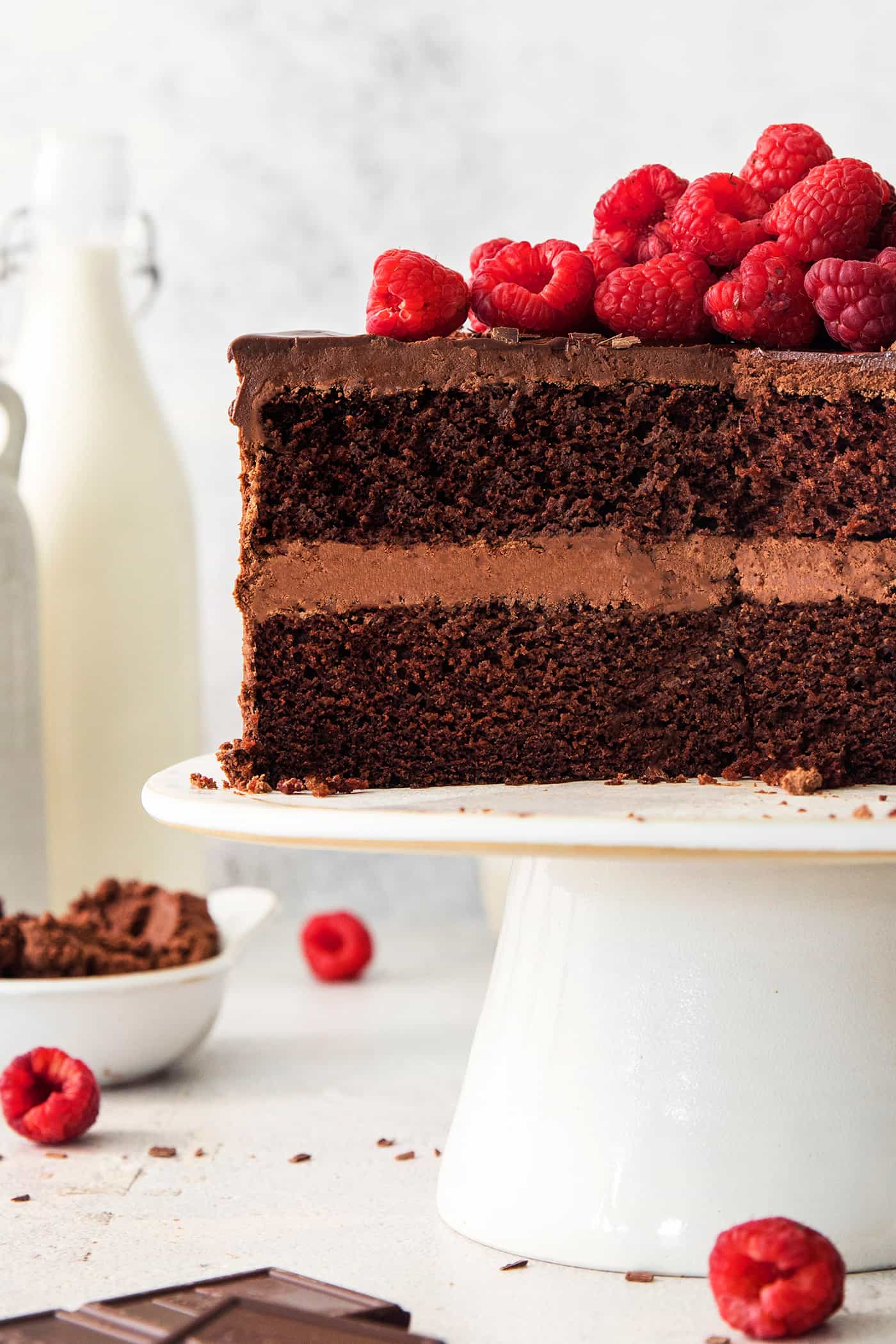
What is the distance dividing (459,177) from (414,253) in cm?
154

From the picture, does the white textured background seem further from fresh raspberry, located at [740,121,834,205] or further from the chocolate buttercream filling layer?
the chocolate buttercream filling layer

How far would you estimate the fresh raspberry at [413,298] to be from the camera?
152 cm

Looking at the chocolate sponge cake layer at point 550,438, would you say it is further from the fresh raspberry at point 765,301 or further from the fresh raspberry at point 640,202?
the fresh raspberry at point 640,202


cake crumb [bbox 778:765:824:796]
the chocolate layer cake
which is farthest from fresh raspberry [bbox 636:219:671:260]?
cake crumb [bbox 778:765:824:796]

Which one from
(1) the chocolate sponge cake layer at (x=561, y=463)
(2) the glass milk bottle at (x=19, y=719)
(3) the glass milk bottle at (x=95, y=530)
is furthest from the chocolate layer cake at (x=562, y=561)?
(3) the glass milk bottle at (x=95, y=530)

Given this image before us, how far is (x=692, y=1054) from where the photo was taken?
4.55ft

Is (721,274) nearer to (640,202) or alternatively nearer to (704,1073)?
(640,202)

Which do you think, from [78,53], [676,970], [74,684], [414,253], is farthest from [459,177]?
[676,970]

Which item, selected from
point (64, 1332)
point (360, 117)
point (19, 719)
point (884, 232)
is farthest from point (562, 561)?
point (360, 117)

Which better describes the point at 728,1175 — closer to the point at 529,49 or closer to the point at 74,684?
the point at 74,684

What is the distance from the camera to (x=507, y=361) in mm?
1537

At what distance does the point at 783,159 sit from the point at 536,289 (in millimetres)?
283

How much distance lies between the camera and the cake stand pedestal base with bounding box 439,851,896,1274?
136 centimetres

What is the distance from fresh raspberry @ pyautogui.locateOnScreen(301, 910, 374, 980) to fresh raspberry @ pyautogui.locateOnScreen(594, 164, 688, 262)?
52.7 inches
